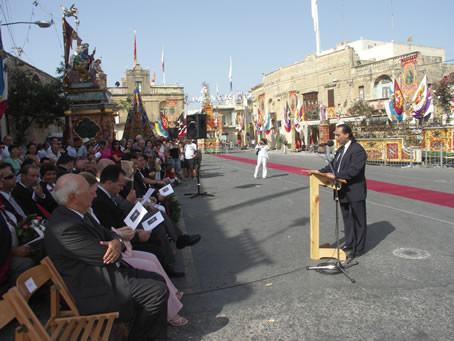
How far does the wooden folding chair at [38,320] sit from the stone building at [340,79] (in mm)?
30559

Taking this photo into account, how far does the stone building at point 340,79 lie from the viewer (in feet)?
109

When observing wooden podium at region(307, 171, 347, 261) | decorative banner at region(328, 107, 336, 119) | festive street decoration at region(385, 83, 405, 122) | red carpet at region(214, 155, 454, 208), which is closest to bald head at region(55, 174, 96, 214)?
wooden podium at region(307, 171, 347, 261)

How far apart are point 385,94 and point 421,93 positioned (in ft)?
51.9

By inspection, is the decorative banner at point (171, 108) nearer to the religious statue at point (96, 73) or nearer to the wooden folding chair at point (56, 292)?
the religious statue at point (96, 73)

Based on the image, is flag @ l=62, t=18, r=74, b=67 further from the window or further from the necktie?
the window

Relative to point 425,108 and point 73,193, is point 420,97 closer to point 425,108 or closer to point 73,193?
point 425,108

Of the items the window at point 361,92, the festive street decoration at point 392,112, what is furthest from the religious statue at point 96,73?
the window at point 361,92

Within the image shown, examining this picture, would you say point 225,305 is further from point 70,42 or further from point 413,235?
point 70,42

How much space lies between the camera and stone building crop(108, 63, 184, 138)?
197 feet

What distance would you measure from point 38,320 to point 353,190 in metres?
4.25

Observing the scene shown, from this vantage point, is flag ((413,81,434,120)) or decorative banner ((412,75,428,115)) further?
flag ((413,81,434,120))

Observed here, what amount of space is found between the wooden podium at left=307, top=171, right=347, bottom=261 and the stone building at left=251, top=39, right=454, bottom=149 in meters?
27.2

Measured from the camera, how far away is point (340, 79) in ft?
129

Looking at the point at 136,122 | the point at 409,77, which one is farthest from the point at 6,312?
the point at 409,77
